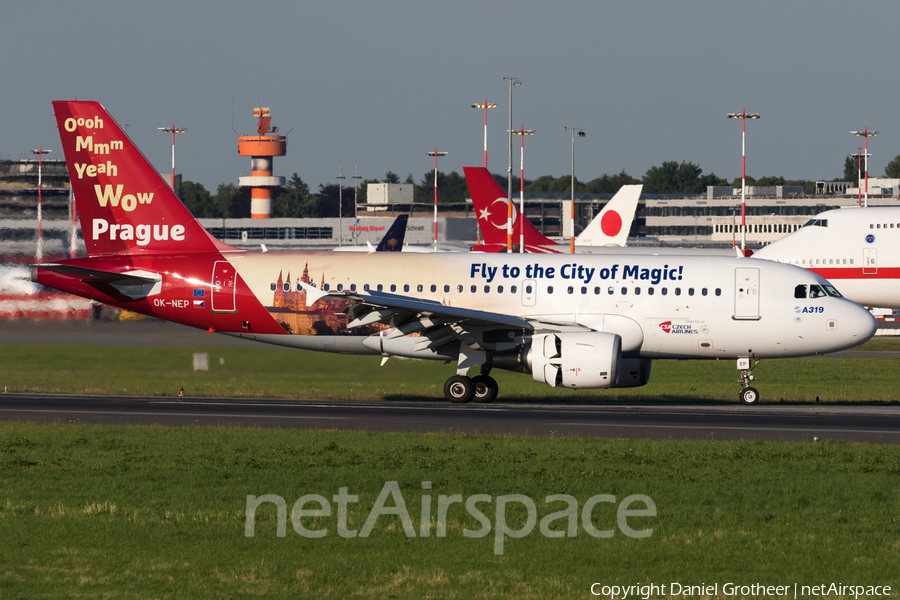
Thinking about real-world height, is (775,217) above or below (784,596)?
above

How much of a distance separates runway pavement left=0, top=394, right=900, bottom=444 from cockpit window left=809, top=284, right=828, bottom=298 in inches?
125

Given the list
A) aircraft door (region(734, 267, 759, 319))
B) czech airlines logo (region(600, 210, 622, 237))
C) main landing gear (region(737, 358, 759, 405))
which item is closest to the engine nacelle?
aircraft door (region(734, 267, 759, 319))

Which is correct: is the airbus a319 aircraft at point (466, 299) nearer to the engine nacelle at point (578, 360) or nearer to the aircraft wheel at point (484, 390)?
the aircraft wheel at point (484, 390)

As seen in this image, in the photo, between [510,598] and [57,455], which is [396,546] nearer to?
[510,598]

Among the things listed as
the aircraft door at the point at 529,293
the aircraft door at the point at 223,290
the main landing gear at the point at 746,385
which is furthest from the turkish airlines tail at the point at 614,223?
the aircraft door at the point at 223,290

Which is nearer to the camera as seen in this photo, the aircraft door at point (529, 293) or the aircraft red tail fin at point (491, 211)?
the aircraft door at point (529, 293)

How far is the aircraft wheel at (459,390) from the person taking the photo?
31109mm


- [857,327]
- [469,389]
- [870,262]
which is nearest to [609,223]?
[870,262]

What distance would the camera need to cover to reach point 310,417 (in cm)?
2700

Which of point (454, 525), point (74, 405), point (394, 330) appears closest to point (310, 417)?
point (394, 330)

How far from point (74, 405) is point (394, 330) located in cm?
892

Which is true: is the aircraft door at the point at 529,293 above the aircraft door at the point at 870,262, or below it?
below

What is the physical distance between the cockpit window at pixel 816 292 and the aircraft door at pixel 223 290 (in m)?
16.5

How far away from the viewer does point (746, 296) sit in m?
31.3
